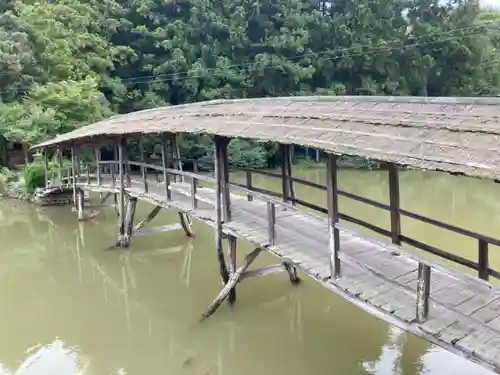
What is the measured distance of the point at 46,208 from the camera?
53.7 feet

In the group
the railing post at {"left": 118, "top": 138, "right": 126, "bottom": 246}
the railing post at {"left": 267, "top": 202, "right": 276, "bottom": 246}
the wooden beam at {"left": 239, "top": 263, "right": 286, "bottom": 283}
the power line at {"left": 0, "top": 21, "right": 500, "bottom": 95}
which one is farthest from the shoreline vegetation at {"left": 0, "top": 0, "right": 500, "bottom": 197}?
the railing post at {"left": 267, "top": 202, "right": 276, "bottom": 246}

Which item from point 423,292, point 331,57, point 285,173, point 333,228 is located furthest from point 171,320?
point 331,57

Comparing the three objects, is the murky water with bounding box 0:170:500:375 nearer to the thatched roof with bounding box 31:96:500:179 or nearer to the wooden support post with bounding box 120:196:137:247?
the wooden support post with bounding box 120:196:137:247

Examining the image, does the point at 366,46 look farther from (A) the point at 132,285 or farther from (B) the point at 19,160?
(A) the point at 132,285

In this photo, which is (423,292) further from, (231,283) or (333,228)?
(231,283)

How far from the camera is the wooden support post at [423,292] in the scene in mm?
4559

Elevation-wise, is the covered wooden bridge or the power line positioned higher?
the power line

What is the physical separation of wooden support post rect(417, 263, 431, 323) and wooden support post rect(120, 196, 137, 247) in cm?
799

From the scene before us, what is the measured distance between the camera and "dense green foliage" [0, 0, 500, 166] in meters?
22.5

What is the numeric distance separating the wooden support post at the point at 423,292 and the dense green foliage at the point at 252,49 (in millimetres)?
18689

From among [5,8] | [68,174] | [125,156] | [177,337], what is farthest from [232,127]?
[5,8]

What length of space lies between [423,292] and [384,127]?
1.73 meters

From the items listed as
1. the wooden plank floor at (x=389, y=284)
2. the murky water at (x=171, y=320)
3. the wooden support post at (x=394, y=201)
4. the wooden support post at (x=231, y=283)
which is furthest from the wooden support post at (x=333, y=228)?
the wooden support post at (x=231, y=283)

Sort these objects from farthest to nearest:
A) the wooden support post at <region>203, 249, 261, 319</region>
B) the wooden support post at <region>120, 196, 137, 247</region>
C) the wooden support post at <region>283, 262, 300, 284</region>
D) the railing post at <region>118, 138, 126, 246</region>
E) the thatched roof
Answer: the wooden support post at <region>120, 196, 137, 247</region>, the railing post at <region>118, 138, 126, 246</region>, the wooden support post at <region>283, 262, 300, 284</region>, the wooden support post at <region>203, 249, 261, 319</region>, the thatched roof
